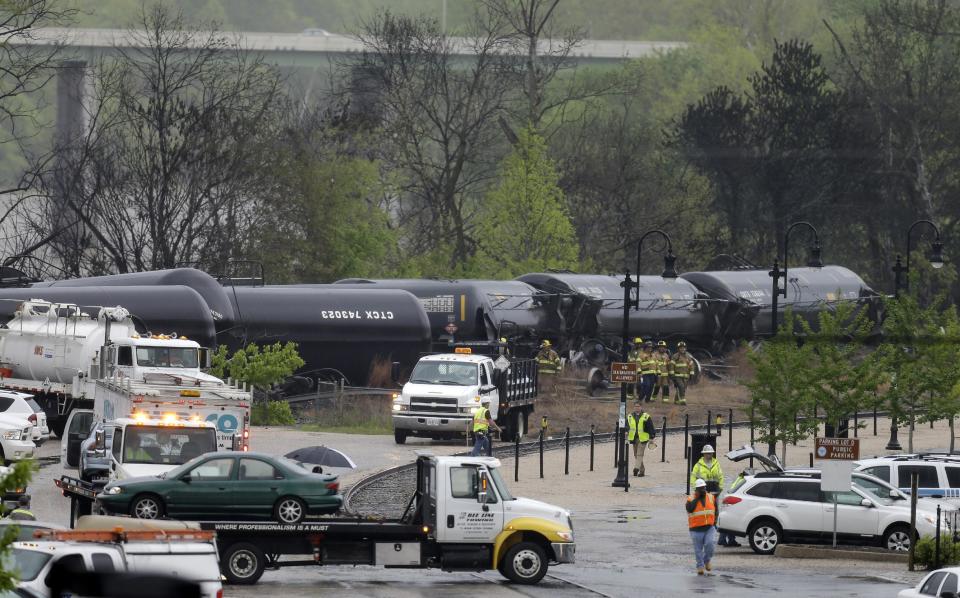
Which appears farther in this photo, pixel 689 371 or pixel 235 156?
pixel 235 156

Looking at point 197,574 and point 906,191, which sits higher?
point 906,191

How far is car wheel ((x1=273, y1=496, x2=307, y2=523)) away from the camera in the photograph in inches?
860

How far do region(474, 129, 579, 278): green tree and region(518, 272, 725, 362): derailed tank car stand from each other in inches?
350

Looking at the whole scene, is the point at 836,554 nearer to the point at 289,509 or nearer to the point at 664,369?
the point at 289,509

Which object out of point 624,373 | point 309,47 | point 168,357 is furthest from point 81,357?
point 309,47

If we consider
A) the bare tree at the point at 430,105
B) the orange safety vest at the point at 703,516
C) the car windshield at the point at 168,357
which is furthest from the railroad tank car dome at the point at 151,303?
the bare tree at the point at 430,105

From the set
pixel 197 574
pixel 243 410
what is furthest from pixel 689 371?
pixel 197 574

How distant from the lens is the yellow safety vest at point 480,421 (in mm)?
34500

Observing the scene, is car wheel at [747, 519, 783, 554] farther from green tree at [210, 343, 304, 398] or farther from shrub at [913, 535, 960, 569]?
green tree at [210, 343, 304, 398]

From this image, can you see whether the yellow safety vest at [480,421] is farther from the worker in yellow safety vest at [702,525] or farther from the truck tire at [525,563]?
the truck tire at [525,563]

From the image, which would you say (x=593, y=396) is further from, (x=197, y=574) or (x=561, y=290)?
(x=197, y=574)

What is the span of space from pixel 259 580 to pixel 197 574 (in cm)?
735

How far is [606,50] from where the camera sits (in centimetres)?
13012

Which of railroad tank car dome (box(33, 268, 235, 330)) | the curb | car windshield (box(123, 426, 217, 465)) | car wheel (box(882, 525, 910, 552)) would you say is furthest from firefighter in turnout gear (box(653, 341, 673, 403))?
car windshield (box(123, 426, 217, 465))
